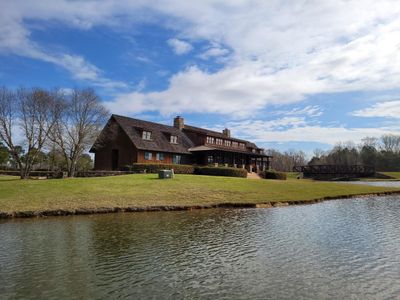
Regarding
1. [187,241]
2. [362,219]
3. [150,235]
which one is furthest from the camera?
[362,219]

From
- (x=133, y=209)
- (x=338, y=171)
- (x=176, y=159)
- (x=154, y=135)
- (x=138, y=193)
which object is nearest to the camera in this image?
(x=133, y=209)

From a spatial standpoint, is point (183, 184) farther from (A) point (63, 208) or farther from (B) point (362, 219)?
(B) point (362, 219)

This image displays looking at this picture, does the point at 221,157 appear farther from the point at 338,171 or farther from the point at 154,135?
the point at 338,171

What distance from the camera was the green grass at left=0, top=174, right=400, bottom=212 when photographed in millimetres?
24531

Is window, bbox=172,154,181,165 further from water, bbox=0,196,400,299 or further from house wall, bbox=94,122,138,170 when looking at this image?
water, bbox=0,196,400,299

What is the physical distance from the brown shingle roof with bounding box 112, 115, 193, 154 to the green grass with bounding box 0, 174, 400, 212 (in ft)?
45.9

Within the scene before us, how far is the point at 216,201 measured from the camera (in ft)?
91.8

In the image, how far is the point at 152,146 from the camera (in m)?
51.4

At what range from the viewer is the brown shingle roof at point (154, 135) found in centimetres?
5028

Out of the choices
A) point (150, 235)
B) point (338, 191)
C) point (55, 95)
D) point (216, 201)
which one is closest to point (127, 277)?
point (150, 235)

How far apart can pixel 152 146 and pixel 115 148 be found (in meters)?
5.49

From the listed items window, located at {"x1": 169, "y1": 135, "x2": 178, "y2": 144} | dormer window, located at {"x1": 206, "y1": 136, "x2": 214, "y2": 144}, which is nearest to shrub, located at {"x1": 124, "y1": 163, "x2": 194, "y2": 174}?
window, located at {"x1": 169, "y1": 135, "x2": 178, "y2": 144}

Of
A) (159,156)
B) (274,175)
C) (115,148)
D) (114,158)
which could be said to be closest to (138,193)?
(159,156)

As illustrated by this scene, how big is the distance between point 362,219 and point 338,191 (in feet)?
59.8
